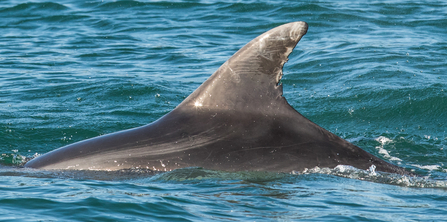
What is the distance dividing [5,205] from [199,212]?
6.86ft

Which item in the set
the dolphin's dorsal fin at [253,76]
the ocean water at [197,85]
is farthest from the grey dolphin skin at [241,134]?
the ocean water at [197,85]

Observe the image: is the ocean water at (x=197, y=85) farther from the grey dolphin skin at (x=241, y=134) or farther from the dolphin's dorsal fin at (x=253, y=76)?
the dolphin's dorsal fin at (x=253, y=76)

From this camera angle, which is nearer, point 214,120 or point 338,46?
point 214,120

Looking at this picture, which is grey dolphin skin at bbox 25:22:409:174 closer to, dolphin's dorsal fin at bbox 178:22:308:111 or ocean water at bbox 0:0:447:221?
dolphin's dorsal fin at bbox 178:22:308:111

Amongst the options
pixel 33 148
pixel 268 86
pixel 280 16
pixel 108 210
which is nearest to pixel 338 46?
pixel 280 16

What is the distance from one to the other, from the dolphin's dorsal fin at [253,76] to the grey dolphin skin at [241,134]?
0.01 meters

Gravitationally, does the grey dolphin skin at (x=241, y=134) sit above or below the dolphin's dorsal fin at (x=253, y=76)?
below

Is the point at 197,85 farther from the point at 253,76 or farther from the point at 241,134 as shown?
the point at 253,76

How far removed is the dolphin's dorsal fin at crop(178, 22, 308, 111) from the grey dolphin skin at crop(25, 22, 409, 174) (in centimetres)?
1

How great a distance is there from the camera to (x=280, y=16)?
2120 cm

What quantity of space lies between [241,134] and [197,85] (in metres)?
7.87

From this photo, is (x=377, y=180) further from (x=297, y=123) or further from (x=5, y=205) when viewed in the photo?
(x=5, y=205)

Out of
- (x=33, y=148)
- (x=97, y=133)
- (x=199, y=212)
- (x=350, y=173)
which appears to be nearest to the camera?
(x=199, y=212)

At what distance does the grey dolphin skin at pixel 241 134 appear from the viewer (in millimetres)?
6352
